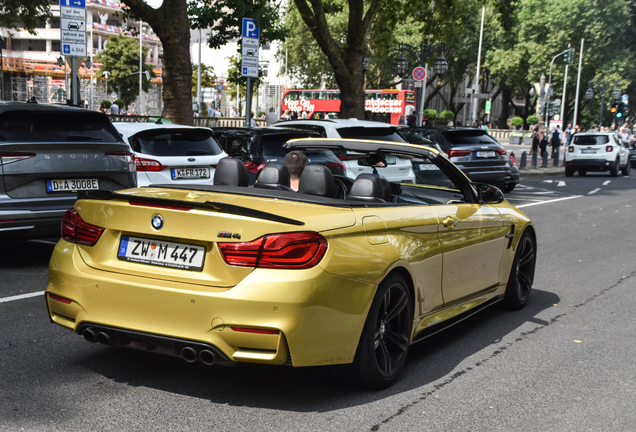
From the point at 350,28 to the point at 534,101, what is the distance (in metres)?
60.5

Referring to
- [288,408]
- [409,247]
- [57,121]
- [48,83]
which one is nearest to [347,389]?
[288,408]

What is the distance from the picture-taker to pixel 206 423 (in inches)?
142

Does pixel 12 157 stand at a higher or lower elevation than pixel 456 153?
higher

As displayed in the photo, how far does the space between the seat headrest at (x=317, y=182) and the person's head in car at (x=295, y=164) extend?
2.93 ft

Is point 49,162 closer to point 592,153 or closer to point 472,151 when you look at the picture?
point 472,151

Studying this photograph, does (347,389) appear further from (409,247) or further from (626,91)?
(626,91)

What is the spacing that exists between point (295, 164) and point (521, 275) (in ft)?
7.90

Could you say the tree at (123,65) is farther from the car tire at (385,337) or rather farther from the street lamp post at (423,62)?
Result: the car tire at (385,337)

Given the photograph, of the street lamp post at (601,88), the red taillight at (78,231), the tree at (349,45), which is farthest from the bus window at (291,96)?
the red taillight at (78,231)

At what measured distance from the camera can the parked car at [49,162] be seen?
704cm

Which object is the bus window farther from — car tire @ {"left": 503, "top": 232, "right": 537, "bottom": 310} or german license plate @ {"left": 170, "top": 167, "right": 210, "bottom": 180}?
car tire @ {"left": 503, "top": 232, "right": 537, "bottom": 310}

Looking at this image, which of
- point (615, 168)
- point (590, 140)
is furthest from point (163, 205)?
point (615, 168)

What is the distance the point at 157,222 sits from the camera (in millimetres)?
3834

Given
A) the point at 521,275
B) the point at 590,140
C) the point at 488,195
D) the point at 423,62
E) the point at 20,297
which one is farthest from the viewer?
the point at 590,140
